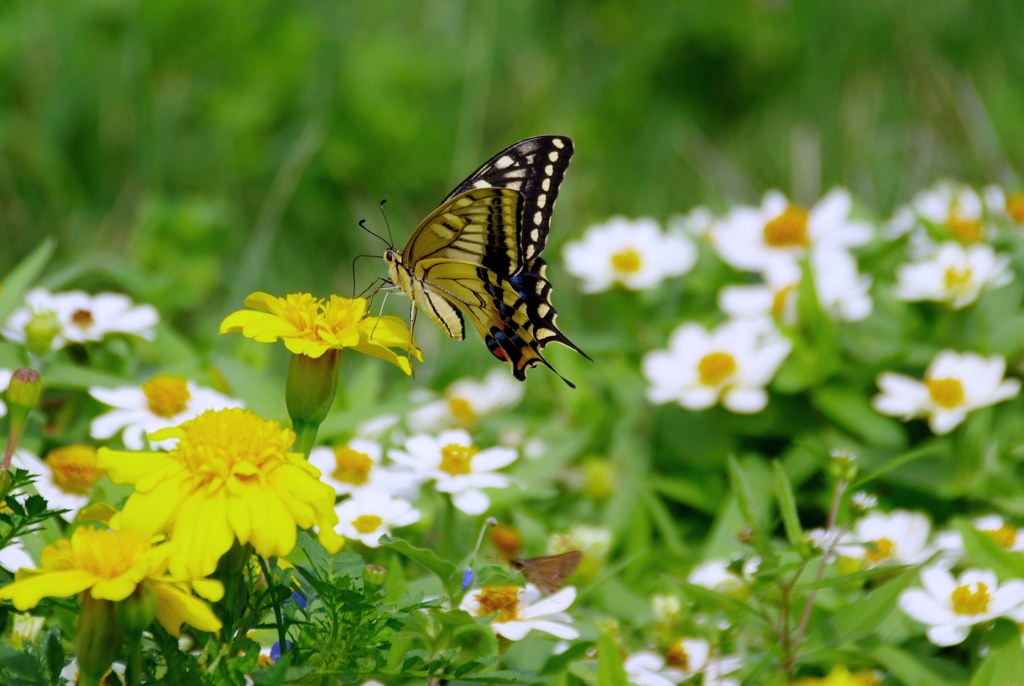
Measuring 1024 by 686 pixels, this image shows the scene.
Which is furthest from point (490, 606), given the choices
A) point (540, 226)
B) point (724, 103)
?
point (724, 103)

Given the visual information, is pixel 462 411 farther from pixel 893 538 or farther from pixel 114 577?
pixel 114 577

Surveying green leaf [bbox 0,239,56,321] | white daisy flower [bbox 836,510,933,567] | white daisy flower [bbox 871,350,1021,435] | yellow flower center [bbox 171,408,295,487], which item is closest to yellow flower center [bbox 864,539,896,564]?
white daisy flower [bbox 836,510,933,567]

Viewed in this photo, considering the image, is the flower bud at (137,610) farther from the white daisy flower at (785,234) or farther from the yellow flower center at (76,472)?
the white daisy flower at (785,234)

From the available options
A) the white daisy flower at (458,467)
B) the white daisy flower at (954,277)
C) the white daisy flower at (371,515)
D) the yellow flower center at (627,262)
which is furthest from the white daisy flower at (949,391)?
the white daisy flower at (371,515)

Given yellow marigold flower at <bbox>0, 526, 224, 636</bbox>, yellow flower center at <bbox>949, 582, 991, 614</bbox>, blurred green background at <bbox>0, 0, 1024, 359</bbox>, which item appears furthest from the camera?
blurred green background at <bbox>0, 0, 1024, 359</bbox>

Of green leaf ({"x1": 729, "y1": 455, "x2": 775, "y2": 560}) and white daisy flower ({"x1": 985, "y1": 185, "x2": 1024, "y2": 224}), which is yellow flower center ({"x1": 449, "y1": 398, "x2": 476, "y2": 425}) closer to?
green leaf ({"x1": 729, "y1": 455, "x2": 775, "y2": 560})
